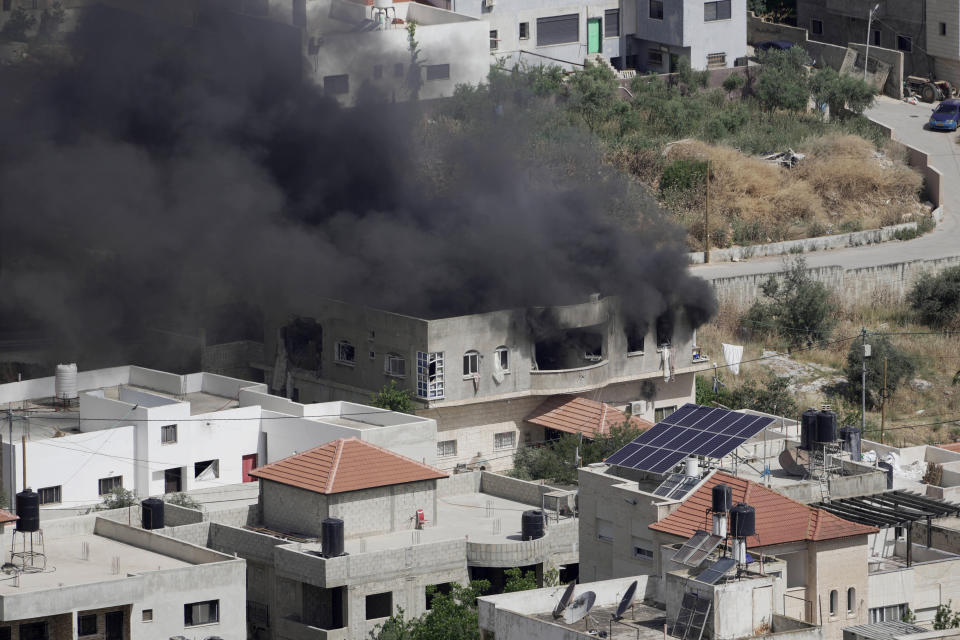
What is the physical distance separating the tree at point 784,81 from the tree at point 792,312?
15282 mm

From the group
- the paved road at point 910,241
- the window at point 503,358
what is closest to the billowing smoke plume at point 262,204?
the window at point 503,358

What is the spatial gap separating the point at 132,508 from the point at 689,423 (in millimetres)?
13455

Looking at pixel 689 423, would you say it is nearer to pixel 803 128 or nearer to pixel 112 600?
pixel 112 600

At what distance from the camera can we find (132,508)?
56.5 meters

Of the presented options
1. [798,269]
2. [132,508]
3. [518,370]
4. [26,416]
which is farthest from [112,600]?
[798,269]

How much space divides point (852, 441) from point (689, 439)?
368 cm

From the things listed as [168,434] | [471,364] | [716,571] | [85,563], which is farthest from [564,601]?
[471,364]

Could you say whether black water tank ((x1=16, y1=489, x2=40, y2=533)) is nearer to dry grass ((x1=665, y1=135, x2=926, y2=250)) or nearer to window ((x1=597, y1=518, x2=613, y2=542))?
window ((x1=597, y1=518, x2=613, y2=542))

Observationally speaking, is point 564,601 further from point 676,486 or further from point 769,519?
point 676,486

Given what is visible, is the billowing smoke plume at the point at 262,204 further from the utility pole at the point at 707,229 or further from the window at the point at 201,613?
the window at the point at 201,613

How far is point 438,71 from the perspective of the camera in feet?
294

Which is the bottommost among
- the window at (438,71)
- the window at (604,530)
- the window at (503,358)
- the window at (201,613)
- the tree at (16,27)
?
the window at (201,613)

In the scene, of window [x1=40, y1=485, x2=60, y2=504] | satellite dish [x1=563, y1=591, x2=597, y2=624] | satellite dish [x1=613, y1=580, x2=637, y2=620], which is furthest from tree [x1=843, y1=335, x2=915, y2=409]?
satellite dish [x1=563, y1=591, x2=597, y2=624]

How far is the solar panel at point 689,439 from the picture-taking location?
50.9m
